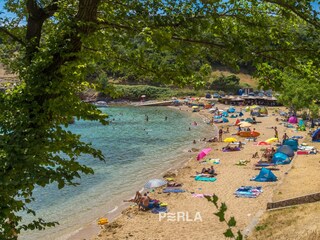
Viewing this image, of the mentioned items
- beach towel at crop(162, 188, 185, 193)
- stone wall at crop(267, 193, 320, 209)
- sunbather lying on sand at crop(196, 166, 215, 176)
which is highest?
stone wall at crop(267, 193, 320, 209)

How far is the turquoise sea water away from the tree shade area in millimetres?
13959

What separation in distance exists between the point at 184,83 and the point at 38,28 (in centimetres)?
223

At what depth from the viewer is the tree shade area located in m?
4.66

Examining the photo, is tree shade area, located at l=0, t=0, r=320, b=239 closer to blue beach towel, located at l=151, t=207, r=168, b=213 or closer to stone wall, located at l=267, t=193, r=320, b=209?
stone wall, located at l=267, t=193, r=320, b=209

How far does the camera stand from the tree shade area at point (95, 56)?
4656 mm

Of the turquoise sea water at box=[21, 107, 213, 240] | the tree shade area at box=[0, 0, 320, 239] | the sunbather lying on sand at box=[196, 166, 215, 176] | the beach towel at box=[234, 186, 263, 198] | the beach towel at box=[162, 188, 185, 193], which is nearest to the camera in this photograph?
the tree shade area at box=[0, 0, 320, 239]

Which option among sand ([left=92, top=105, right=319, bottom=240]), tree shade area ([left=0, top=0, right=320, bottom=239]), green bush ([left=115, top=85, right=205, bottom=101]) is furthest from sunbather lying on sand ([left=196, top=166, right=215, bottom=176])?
green bush ([left=115, top=85, right=205, bottom=101])

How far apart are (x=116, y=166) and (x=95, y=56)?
26.6 metres

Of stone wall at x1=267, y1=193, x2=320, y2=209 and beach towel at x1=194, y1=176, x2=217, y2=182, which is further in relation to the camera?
beach towel at x1=194, y1=176, x2=217, y2=182

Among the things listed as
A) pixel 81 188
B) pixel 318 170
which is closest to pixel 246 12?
pixel 318 170

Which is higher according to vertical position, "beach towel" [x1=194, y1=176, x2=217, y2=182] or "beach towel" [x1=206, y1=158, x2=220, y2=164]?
"beach towel" [x1=206, y1=158, x2=220, y2=164]

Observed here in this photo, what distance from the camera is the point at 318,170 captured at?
72.2 ft

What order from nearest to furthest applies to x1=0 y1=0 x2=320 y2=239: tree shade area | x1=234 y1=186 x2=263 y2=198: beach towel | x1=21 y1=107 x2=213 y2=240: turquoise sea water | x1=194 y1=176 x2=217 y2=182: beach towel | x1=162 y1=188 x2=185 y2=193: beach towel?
x1=0 y1=0 x2=320 y2=239: tree shade area < x1=234 y1=186 x2=263 y2=198: beach towel < x1=21 y1=107 x2=213 y2=240: turquoise sea water < x1=162 y1=188 x2=185 y2=193: beach towel < x1=194 y1=176 x2=217 y2=182: beach towel

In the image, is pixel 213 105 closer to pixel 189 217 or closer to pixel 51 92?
pixel 189 217
